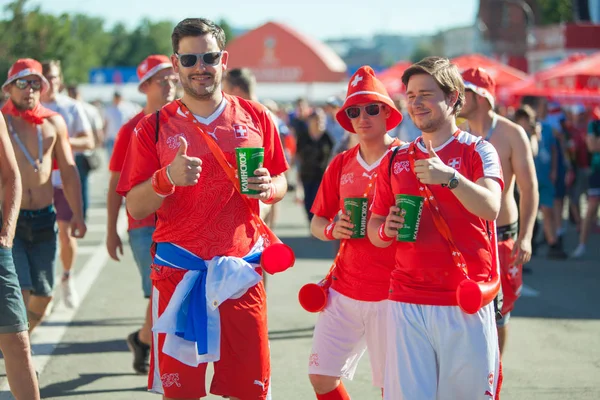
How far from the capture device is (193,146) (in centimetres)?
466

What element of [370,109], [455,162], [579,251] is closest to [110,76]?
[579,251]

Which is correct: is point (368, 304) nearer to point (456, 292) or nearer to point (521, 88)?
point (456, 292)

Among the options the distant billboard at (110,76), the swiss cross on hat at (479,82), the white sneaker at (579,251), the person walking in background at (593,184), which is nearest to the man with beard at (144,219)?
the swiss cross on hat at (479,82)

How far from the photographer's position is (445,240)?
4.39 metres

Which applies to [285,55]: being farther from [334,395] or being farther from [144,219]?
[334,395]

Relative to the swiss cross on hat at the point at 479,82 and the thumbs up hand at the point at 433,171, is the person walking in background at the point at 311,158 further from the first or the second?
the thumbs up hand at the point at 433,171

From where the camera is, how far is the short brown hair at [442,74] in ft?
14.6

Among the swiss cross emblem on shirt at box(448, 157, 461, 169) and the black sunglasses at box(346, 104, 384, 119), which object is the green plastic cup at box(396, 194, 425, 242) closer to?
the swiss cross emblem on shirt at box(448, 157, 461, 169)

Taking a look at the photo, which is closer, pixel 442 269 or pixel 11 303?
pixel 442 269

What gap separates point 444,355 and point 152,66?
3.90m

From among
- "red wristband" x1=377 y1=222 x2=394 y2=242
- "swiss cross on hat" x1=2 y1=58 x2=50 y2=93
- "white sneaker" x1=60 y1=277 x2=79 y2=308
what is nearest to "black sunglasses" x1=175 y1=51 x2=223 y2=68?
"red wristband" x1=377 y1=222 x2=394 y2=242

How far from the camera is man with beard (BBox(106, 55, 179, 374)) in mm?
6520

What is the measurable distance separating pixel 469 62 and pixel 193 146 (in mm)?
17886

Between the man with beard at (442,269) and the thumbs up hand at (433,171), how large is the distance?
179 mm
